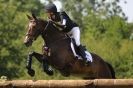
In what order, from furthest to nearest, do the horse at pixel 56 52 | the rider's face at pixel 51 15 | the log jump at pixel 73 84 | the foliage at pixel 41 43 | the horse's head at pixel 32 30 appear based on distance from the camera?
the foliage at pixel 41 43
the rider's face at pixel 51 15
the horse at pixel 56 52
the horse's head at pixel 32 30
the log jump at pixel 73 84

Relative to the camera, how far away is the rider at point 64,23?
13.8 meters

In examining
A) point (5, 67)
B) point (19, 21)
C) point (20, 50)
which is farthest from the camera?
point (19, 21)

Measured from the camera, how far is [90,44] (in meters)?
52.0

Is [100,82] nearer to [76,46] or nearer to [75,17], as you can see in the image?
[76,46]

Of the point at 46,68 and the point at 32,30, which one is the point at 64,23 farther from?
the point at 46,68

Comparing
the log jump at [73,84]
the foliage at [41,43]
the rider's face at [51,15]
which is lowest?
the foliage at [41,43]

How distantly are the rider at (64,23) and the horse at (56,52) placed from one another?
0.45ft

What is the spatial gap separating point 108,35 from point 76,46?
39461 mm

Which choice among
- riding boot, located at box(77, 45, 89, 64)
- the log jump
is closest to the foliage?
riding boot, located at box(77, 45, 89, 64)

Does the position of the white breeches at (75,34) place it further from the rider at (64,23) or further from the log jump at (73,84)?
the log jump at (73,84)

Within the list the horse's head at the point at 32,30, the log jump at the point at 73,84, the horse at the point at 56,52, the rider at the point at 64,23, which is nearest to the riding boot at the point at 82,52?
the rider at the point at 64,23

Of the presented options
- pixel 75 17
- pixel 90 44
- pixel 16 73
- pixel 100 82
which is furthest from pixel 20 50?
pixel 75 17

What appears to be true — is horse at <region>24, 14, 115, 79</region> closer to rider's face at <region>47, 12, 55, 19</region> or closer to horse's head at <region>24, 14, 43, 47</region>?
horse's head at <region>24, 14, 43, 47</region>

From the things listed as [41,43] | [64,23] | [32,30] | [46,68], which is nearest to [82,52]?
[64,23]
